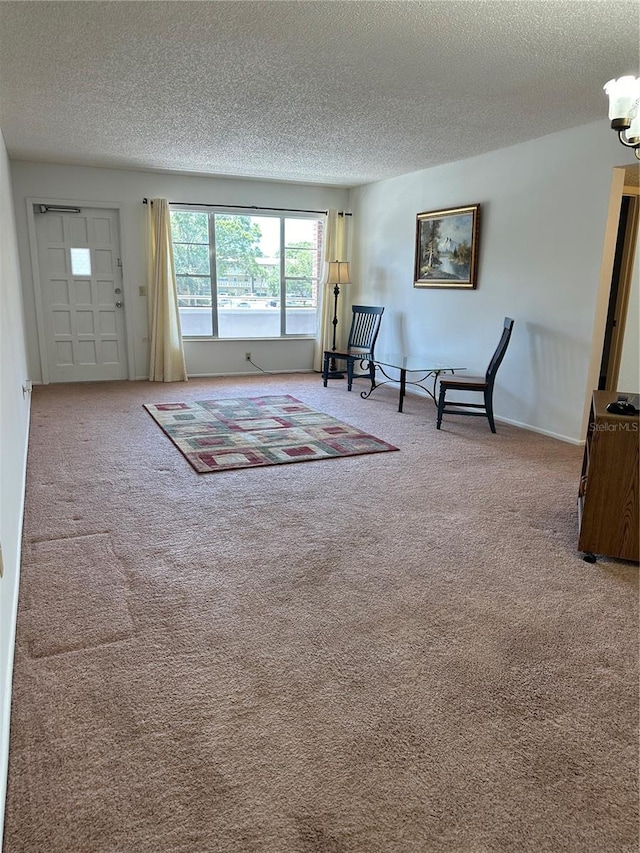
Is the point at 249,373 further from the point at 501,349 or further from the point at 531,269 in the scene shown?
the point at 531,269

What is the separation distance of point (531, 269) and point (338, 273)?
9.67ft

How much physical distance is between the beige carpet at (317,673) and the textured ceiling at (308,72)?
2.41m

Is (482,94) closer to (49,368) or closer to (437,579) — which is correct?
(437,579)

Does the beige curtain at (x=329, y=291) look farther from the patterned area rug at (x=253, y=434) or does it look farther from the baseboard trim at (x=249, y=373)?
the patterned area rug at (x=253, y=434)

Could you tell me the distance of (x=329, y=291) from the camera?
7.91 meters

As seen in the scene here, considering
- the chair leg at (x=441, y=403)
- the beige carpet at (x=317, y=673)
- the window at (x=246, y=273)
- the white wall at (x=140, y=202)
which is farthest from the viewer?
the window at (x=246, y=273)

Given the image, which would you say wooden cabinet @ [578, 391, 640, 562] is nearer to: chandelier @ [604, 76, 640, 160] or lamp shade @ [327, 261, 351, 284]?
chandelier @ [604, 76, 640, 160]

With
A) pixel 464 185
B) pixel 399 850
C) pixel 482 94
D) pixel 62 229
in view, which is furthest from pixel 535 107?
pixel 62 229

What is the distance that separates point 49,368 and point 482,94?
17.8ft

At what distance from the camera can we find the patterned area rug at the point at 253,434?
13.8 ft

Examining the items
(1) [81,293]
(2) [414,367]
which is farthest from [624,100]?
(1) [81,293]

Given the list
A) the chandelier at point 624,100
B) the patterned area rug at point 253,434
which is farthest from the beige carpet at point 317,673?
the chandelier at point 624,100

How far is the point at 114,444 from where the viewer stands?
14.6 feet

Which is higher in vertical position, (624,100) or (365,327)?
(624,100)
